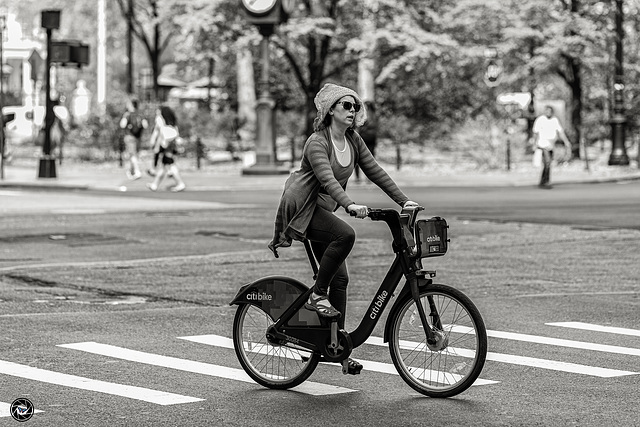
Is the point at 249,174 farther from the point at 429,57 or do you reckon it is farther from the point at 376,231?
the point at 376,231

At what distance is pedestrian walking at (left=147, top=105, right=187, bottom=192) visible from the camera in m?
30.1

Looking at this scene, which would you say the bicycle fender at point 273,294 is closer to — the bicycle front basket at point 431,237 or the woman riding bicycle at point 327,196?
the woman riding bicycle at point 327,196

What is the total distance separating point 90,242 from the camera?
18.2 metres

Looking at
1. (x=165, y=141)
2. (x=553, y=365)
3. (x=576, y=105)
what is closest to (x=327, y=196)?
(x=553, y=365)

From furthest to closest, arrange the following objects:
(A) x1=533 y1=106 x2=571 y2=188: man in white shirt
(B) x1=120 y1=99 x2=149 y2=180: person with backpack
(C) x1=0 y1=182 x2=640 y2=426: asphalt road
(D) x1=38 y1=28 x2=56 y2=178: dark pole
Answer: (B) x1=120 y1=99 x2=149 y2=180: person with backpack → (D) x1=38 y1=28 x2=56 y2=178: dark pole → (A) x1=533 y1=106 x2=571 y2=188: man in white shirt → (C) x1=0 y1=182 x2=640 y2=426: asphalt road

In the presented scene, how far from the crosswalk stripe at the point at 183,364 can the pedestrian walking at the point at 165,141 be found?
2037cm

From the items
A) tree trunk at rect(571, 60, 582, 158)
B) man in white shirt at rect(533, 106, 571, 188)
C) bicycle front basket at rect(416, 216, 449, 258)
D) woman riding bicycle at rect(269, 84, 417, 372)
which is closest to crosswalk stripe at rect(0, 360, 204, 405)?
woman riding bicycle at rect(269, 84, 417, 372)

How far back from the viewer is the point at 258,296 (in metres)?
8.45

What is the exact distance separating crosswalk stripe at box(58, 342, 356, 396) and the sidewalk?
71.9 feet

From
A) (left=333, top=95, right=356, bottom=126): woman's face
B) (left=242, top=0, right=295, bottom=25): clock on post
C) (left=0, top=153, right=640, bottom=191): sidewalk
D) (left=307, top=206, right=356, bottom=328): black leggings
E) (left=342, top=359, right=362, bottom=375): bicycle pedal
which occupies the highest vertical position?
(left=242, top=0, right=295, bottom=25): clock on post

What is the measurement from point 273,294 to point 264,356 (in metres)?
0.40

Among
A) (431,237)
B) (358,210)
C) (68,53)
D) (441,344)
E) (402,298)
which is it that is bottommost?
(441,344)

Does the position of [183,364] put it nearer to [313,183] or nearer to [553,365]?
[313,183]

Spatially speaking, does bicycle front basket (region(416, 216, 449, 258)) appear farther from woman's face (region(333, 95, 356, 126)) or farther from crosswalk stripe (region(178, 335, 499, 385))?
crosswalk stripe (region(178, 335, 499, 385))
